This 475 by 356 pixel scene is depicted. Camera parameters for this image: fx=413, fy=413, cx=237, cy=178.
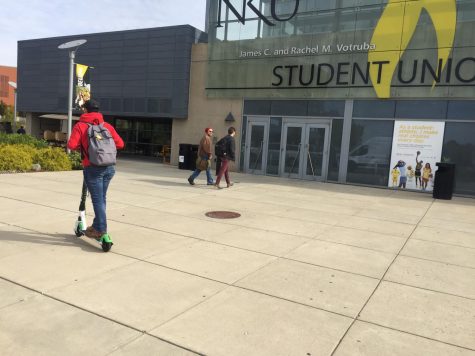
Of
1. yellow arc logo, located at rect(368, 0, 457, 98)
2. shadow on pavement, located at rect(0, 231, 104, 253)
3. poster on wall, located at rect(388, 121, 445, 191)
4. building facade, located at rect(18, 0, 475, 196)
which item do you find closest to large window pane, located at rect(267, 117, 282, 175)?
building facade, located at rect(18, 0, 475, 196)

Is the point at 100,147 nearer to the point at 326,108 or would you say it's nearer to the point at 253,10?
the point at 326,108

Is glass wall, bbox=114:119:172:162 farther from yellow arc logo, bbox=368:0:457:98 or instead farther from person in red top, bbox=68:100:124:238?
person in red top, bbox=68:100:124:238

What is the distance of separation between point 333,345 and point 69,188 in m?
8.83

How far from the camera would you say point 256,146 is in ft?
57.9

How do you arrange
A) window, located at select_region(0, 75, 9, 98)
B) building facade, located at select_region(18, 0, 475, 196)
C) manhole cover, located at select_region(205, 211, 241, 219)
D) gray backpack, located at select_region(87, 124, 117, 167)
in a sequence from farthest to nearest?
window, located at select_region(0, 75, 9, 98), building facade, located at select_region(18, 0, 475, 196), manhole cover, located at select_region(205, 211, 241, 219), gray backpack, located at select_region(87, 124, 117, 167)

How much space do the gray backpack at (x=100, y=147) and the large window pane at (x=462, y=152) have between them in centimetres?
1221

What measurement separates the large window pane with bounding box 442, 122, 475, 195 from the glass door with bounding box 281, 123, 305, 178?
17.0 feet

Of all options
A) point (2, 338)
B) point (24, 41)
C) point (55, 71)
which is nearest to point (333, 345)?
point (2, 338)

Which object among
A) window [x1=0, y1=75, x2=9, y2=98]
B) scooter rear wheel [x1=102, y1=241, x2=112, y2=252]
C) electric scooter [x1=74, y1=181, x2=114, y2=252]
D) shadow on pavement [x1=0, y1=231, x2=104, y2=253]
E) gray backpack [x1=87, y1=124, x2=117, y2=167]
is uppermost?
window [x1=0, y1=75, x2=9, y2=98]

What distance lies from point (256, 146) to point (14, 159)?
9.13 m

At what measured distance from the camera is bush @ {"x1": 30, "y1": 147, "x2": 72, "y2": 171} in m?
14.3

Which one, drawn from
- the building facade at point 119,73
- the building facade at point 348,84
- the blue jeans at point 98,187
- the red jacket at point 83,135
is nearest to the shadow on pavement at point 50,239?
the blue jeans at point 98,187

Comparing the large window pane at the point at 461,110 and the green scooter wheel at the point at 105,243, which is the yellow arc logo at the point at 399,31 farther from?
the green scooter wheel at the point at 105,243

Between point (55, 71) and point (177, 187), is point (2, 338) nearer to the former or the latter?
point (177, 187)
